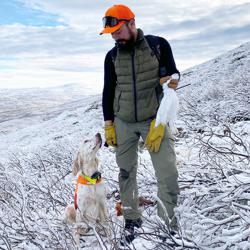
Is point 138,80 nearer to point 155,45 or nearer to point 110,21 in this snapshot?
point 155,45

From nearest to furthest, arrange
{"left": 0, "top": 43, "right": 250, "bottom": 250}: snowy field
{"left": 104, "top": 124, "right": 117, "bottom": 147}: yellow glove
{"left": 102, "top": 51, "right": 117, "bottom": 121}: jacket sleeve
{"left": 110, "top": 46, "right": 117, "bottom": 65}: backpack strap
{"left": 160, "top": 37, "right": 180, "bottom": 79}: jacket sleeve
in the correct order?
{"left": 0, "top": 43, "right": 250, "bottom": 250}: snowy field → {"left": 160, "top": 37, "right": 180, "bottom": 79}: jacket sleeve → {"left": 110, "top": 46, "right": 117, "bottom": 65}: backpack strap → {"left": 102, "top": 51, "right": 117, "bottom": 121}: jacket sleeve → {"left": 104, "top": 124, "right": 117, "bottom": 147}: yellow glove

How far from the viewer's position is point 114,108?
4.02 m

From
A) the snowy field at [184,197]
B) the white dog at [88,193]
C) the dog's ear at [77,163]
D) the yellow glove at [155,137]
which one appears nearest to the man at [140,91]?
the yellow glove at [155,137]

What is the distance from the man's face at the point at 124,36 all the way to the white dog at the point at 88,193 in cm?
133

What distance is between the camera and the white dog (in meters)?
4.20

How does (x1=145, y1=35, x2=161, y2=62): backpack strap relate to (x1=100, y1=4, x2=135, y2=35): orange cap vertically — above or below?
below

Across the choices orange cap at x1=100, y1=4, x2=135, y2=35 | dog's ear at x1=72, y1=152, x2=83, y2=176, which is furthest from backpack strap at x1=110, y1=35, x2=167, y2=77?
dog's ear at x1=72, y1=152, x2=83, y2=176

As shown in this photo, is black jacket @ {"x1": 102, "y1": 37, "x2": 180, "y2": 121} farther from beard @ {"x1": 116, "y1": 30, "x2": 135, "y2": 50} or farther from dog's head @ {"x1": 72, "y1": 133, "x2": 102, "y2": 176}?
dog's head @ {"x1": 72, "y1": 133, "x2": 102, "y2": 176}

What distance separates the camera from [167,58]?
369cm

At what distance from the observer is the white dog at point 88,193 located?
4.20 m

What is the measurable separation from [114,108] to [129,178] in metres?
0.77

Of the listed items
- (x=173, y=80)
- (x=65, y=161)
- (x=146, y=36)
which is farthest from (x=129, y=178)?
(x=65, y=161)

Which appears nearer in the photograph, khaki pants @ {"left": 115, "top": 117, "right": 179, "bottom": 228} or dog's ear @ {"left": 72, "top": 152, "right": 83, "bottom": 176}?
khaki pants @ {"left": 115, "top": 117, "right": 179, "bottom": 228}

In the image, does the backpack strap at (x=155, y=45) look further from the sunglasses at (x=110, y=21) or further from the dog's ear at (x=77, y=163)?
the dog's ear at (x=77, y=163)
